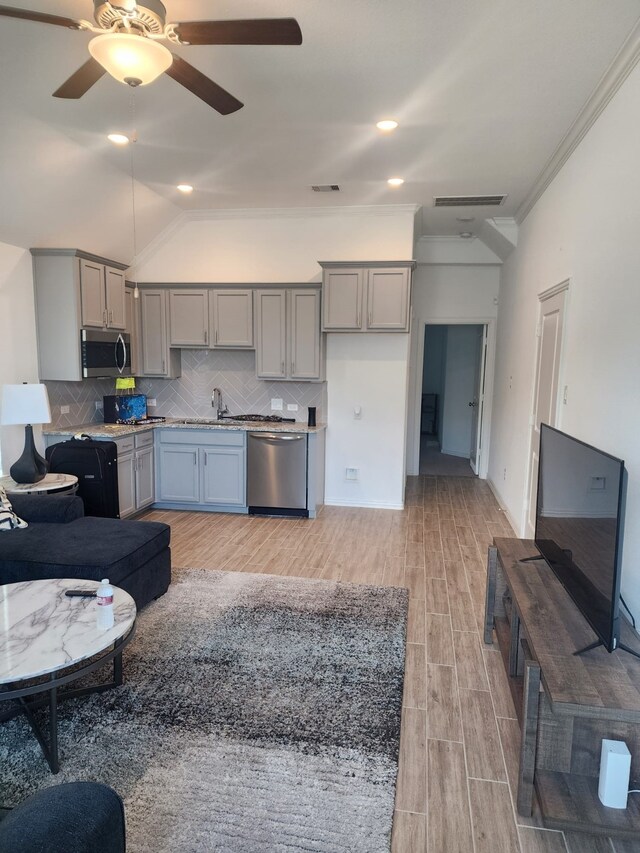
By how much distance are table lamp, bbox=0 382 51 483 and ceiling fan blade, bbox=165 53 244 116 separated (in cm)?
251

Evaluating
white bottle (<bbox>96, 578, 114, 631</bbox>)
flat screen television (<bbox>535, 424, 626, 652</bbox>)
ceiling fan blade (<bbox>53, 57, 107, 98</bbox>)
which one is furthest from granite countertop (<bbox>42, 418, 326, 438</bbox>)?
ceiling fan blade (<bbox>53, 57, 107, 98</bbox>)

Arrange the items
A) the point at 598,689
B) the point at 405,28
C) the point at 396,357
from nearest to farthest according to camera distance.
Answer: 1. the point at 598,689
2. the point at 405,28
3. the point at 396,357

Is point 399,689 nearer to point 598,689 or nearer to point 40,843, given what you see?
point 598,689

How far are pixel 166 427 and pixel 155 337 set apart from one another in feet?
3.42

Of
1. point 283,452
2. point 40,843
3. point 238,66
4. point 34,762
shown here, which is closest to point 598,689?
point 40,843

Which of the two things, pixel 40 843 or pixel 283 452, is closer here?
pixel 40 843

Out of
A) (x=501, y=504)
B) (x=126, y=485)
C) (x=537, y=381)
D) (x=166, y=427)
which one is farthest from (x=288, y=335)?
(x=501, y=504)

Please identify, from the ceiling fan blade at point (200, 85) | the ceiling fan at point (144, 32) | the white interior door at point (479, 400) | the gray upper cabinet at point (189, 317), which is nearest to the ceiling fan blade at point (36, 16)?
the ceiling fan at point (144, 32)

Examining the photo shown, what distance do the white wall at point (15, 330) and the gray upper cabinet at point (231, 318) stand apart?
168 cm

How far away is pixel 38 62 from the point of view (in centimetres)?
268

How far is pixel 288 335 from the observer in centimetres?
530

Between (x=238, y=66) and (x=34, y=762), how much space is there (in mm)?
3436

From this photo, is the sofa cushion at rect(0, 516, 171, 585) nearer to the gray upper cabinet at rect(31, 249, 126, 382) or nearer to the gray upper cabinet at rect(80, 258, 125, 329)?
the gray upper cabinet at rect(31, 249, 126, 382)

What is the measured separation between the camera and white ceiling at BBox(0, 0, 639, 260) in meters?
2.40
